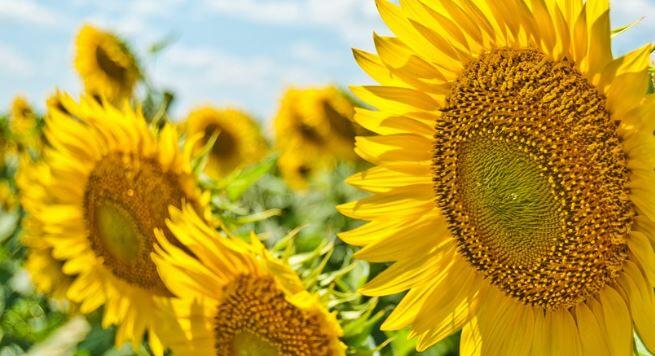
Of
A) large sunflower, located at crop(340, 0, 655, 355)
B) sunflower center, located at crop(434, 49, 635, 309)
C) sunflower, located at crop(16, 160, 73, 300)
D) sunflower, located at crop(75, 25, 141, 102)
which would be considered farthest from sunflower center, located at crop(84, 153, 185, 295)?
sunflower, located at crop(75, 25, 141, 102)

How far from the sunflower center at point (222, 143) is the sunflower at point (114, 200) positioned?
2216 millimetres

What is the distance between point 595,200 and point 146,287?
70.9 inches

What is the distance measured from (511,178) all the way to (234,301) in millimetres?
1006

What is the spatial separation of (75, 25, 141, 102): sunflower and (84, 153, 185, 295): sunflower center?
6.87ft

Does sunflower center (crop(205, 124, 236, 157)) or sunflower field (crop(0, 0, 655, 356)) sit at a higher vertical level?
sunflower center (crop(205, 124, 236, 157))

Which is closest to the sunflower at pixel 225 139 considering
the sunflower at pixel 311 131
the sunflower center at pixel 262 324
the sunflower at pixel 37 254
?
the sunflower at pixel 311 131

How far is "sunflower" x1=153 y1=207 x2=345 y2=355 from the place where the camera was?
238 cm

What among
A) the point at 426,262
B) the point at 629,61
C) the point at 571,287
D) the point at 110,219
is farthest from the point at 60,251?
the point at 629,61

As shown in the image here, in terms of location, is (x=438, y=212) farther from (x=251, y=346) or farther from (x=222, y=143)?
(x=222, y=143)

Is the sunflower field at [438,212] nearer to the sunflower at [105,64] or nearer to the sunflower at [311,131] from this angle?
the sunflower at [105,64]

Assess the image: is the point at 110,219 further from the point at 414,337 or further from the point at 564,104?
the point at 564,104

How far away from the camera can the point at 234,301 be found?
263 cm

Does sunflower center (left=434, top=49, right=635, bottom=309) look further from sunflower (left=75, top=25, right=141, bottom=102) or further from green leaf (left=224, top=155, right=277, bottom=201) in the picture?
sunflower (left=75, top=25, right=141, bottom=102)

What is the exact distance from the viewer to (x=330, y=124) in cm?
564
